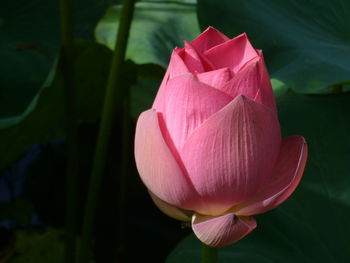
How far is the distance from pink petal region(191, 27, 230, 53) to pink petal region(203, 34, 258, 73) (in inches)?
0.9

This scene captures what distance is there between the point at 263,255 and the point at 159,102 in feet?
1.14

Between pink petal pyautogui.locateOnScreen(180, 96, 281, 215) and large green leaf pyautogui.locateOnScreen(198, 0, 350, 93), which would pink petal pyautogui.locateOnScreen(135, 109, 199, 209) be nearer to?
pink petal pyautogui.locateOnScreen(180, 96, 281, 215)

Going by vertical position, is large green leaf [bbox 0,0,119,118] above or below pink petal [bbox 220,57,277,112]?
below

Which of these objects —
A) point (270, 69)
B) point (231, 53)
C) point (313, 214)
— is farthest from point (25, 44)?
point (231, 53)

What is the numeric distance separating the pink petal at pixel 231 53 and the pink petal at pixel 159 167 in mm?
65

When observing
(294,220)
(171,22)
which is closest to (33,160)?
(171,22)

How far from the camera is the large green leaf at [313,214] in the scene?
2.28ft

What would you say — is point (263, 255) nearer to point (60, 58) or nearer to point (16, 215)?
point (60, 58)

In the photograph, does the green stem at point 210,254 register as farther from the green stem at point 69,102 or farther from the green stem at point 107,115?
the green stem at point 69,102

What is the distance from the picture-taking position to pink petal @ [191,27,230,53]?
451 millimetres

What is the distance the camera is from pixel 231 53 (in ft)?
1.42

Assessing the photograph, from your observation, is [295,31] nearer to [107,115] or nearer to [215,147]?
[107,115]

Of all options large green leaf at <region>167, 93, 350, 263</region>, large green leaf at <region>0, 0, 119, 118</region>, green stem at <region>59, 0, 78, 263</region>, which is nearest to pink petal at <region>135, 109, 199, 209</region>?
large green leaf at <region>167, 93, 350, 263</region>

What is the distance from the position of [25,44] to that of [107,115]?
0.36 meters
